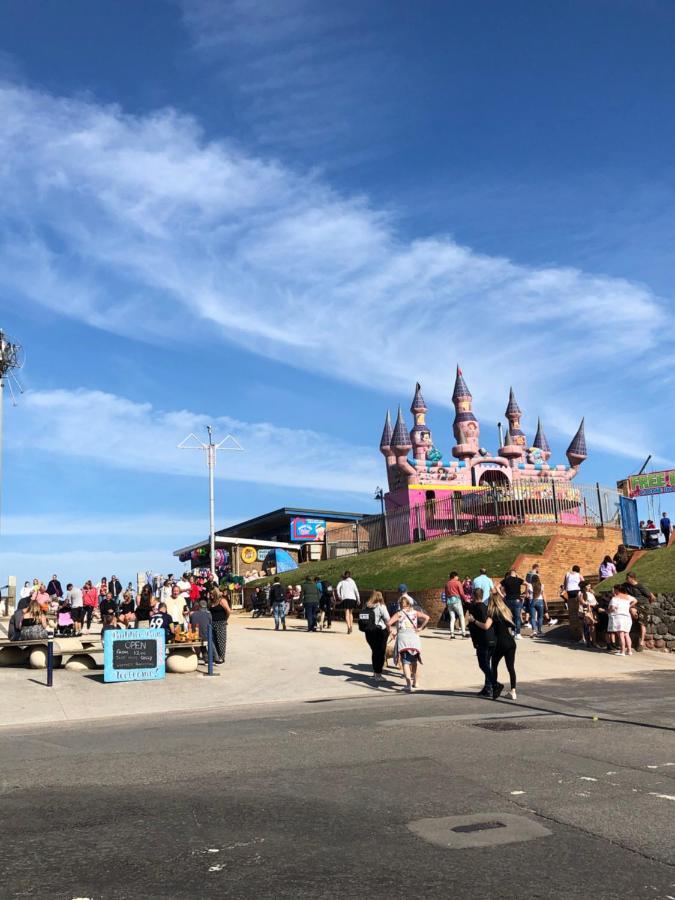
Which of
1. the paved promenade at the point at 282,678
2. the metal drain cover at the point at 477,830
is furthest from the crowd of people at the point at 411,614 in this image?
the metal drain cover at the point at 477,830

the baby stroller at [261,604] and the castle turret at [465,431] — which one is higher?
the castle turret at [465,431]

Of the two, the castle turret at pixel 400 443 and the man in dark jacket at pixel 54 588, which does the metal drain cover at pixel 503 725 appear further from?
the castle turret at pixel 400 443

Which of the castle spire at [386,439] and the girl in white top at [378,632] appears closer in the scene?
the girl in white top at [378,632]

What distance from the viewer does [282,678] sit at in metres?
17.4

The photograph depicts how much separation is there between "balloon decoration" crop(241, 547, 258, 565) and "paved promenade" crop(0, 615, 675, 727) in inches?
1165

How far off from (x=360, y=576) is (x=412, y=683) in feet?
59.0

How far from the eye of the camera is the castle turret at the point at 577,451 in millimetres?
50812

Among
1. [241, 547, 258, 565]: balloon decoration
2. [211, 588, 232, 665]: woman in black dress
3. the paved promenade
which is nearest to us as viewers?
the paved promenade

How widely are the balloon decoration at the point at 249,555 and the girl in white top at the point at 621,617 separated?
34.3m

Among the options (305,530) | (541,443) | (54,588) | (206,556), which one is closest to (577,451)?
(541,443)

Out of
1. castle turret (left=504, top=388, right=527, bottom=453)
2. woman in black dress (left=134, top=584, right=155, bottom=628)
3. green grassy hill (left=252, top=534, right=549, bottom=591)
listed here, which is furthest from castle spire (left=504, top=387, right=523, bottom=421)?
woman in black dress (left=134, top=584, right=155, bottom=628)

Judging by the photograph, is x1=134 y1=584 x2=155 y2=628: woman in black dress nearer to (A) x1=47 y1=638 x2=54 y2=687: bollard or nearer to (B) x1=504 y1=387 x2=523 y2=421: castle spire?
(A) x1=47 y1=638 x2=54 y2=687: bollard

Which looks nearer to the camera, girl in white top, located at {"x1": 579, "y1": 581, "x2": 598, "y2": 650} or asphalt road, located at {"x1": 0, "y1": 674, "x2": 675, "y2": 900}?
asphalt road, located at {"x1": 0, "y1": 674, "x2": 675, "y2": 900}

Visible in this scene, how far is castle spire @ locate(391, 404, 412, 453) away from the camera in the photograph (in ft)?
156
